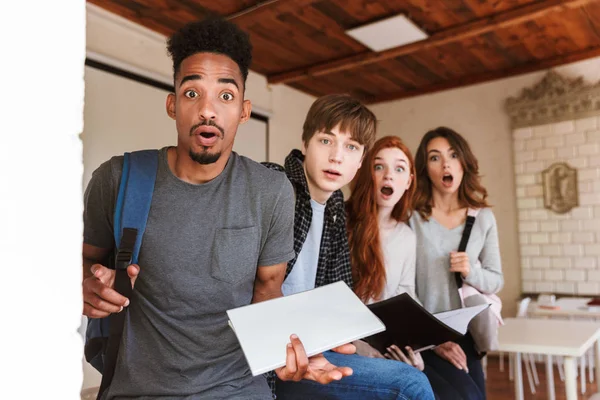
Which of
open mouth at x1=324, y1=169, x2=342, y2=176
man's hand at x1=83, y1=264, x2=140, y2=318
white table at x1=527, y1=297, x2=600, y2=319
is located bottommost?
white table at x1=527, y1=297, x2=600, y2=319

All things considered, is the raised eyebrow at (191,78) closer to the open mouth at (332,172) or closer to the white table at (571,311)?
the open mouth at (332,172)

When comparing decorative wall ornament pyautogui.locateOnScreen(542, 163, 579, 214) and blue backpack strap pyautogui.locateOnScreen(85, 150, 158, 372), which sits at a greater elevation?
decorative wall ornament pyautogui.locateOnScreen(542, 163, 579, 214)

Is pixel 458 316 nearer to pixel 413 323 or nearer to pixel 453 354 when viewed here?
pixel 413 323

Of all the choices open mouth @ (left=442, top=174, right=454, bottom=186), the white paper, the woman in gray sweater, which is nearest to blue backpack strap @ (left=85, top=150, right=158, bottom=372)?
the white paper

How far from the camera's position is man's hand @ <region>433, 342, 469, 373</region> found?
2.09 meters

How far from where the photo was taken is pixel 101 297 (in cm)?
99

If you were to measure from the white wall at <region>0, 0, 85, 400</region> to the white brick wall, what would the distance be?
555cm

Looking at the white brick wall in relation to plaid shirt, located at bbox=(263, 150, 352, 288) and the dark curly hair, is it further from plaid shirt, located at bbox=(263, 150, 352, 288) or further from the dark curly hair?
the dark curly hair

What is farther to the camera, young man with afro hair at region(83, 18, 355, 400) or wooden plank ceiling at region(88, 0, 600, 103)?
wooden plank ceiling at region(88, 0, 600, 103)

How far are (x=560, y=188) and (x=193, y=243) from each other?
16.8 ft

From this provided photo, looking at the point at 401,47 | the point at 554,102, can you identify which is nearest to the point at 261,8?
the point at 401,47

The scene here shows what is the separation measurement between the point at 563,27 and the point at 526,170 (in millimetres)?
1560

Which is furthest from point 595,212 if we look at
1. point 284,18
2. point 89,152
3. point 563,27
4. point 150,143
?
point 89,152

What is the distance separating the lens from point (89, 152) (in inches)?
159
